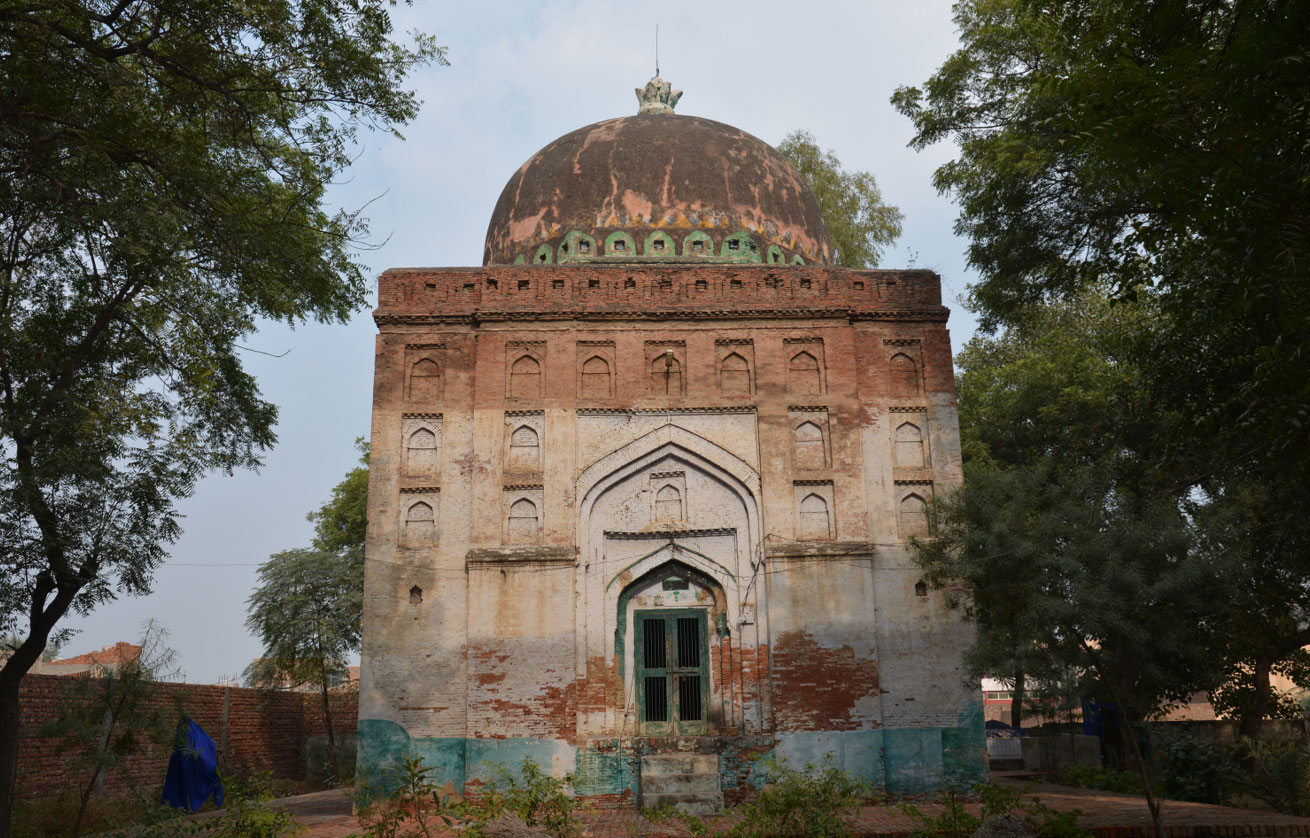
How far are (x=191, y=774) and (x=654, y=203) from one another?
10428 millimetres

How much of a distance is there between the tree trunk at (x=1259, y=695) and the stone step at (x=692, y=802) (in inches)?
285

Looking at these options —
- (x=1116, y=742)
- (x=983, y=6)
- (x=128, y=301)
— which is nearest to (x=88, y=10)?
(x=128, y=301)

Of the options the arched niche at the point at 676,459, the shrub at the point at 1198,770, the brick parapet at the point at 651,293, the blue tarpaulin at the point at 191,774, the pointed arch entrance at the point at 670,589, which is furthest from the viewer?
the blue tarpaulin at the point at 191,774

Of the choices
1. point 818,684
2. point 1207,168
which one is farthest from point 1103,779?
point 1207,168

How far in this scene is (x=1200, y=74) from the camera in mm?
6754

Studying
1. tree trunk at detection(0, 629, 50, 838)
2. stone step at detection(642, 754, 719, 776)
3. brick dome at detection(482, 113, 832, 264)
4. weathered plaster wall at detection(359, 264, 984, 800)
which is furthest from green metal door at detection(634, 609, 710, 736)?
tree trunk at detection(0, 629, 50, 838)

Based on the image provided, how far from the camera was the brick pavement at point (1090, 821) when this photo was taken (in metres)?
9.20

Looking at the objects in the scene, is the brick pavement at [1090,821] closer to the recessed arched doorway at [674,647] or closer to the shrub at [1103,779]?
the shrub at [1103,779]

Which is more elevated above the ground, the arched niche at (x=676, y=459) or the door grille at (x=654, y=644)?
the arched niche at (x=676, y=459)

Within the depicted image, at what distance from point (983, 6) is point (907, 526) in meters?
6.55

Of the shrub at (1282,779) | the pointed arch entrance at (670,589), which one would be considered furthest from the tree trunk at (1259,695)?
the pointed arch entrance at (670,589)

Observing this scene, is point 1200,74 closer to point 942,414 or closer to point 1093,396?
point 942,414

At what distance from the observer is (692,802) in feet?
39.1

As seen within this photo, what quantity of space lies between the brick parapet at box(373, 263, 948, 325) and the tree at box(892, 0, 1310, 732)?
3.97ft
